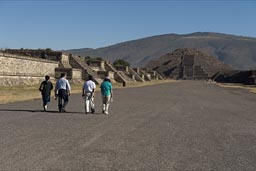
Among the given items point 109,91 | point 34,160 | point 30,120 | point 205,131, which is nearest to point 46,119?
point 30,120

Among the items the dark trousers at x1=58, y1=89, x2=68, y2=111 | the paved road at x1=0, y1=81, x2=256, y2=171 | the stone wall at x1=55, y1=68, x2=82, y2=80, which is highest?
the stone wall at x1=55, y1=68, x2=82, y2=80

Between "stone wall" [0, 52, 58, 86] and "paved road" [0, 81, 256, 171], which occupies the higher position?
"stone wall" [0, 52, 58, 86]

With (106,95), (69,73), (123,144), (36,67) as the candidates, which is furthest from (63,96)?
(69,73)

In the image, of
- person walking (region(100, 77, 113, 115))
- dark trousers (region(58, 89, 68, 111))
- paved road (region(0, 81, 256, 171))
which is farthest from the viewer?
dark trousers (region(58, 89, 68, 111))

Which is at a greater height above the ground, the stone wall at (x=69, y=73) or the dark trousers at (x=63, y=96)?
the stone wall at (x=69, y=73)

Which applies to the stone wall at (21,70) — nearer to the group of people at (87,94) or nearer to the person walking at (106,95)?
the group of people at (87,94)

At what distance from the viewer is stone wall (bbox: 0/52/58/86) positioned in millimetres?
43875

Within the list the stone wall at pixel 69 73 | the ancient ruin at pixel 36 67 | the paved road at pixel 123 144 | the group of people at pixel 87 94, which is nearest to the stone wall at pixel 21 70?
the ancient ruin at pixel 36 67

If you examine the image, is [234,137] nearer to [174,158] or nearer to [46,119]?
[174,158]

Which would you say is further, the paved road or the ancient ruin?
the ancient ruin

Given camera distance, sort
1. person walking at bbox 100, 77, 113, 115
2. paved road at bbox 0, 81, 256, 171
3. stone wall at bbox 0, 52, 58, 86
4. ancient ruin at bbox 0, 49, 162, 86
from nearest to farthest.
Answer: paved road at bbox 0, 81, 256, 171 < person walking at bbox 100, 77, 113, 115 < stone wall at bbox 0, 52, 58, 86 < ancient ruin at bbox 0, 49, 162, 86

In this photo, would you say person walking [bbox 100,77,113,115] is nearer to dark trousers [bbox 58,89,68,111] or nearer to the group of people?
the group of people

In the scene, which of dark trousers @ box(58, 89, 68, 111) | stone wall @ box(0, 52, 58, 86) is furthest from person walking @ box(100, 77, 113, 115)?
stone wall @ box(0, 52, 58, 86)

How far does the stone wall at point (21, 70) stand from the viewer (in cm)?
4388
